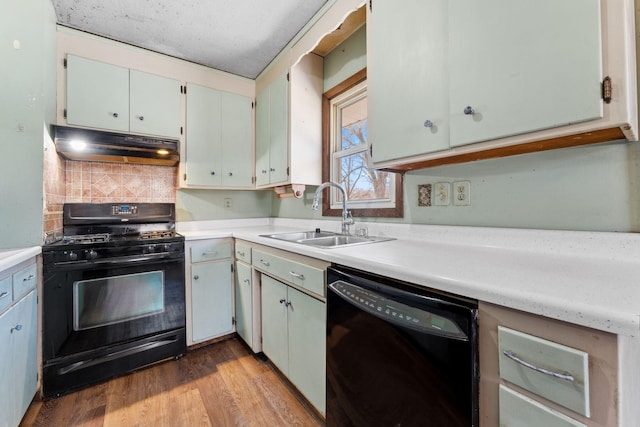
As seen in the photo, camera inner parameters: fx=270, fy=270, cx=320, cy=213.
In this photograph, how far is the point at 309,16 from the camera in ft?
6.18

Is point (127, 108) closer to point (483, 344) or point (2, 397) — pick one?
point (2, 397)

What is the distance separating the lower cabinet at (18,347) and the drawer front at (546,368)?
6.12 ft

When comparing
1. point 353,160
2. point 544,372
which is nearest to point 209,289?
point 353,160

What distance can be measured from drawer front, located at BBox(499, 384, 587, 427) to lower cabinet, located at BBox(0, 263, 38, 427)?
187 cm

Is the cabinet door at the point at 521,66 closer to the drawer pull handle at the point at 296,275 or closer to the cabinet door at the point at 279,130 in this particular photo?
the drawer pull handle at the point at 296,275

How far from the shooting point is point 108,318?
1.76 metres

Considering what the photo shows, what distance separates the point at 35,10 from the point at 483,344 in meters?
2.59

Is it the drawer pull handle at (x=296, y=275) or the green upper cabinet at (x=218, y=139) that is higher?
the green upper cabinet at (x=218, y=139)

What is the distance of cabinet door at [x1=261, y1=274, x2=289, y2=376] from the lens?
1.57m

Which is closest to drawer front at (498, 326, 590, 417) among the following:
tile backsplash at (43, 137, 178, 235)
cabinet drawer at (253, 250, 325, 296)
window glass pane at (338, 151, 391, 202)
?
cabinet drawer at (253, 250, 325, 296)

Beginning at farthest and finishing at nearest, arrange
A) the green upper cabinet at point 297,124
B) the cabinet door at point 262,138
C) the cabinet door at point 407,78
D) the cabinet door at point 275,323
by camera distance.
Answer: the cabinet door at point 262,138 → the green upper cabinet at point 297,124 → the cabinet door at point 275,323 → the cabinet door at point 407,78

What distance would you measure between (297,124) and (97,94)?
59.0 inches

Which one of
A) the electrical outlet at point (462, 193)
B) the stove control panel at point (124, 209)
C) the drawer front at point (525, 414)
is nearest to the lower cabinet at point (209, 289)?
the stove control panel at point (124, 209)

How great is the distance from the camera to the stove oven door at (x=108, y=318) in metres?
1.59
